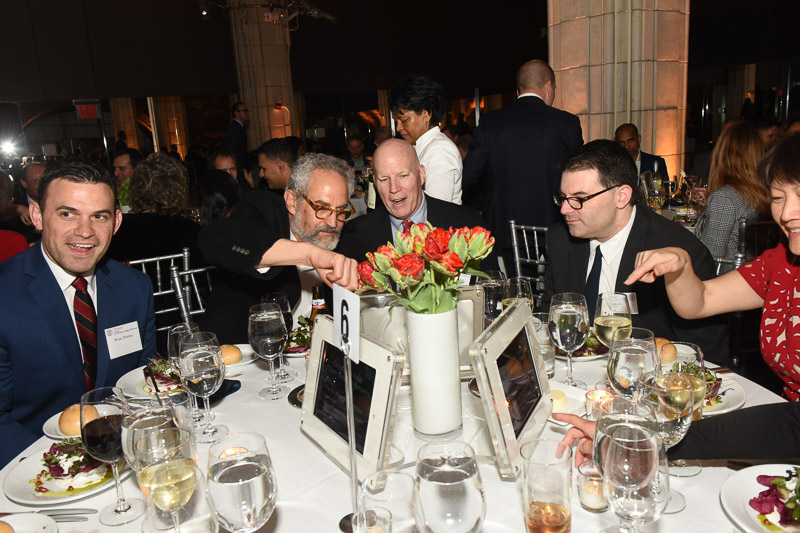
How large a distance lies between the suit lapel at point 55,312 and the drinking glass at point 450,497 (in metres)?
1.60

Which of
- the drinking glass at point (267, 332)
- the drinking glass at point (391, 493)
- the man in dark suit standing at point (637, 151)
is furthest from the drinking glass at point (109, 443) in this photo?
the man in dark suit standing at point (637, 151)

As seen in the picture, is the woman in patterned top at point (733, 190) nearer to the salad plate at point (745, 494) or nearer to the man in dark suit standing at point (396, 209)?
the man in dark suit standing at point (396, 209)

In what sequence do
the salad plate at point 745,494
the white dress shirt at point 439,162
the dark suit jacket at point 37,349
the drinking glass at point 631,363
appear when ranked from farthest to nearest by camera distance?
the white dress shirt at point 439,162
the dark suit jacket at point 37,349
the drinking glass at point 631,363
the salad plate at point 745,494

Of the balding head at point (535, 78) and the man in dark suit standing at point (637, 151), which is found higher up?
the balding head at point (535, 78)

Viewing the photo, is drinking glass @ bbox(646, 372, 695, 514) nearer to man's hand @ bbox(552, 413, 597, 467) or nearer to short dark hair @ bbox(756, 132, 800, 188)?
man's hand @ bbox(552, 413, 597, 467)

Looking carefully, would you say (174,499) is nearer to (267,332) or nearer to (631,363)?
(267,332)

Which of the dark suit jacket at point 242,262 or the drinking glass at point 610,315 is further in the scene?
the dark suit jacket at point 242,262

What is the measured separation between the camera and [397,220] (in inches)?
125

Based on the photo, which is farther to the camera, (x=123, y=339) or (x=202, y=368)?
(x=123, y=339)

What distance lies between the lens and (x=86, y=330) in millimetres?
2105

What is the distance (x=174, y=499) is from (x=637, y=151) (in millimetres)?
5349

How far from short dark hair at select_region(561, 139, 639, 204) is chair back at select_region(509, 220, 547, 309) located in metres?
0.63

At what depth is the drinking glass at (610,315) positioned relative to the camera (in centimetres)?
176

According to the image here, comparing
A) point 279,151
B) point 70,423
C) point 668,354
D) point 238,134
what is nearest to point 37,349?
point 70,423
